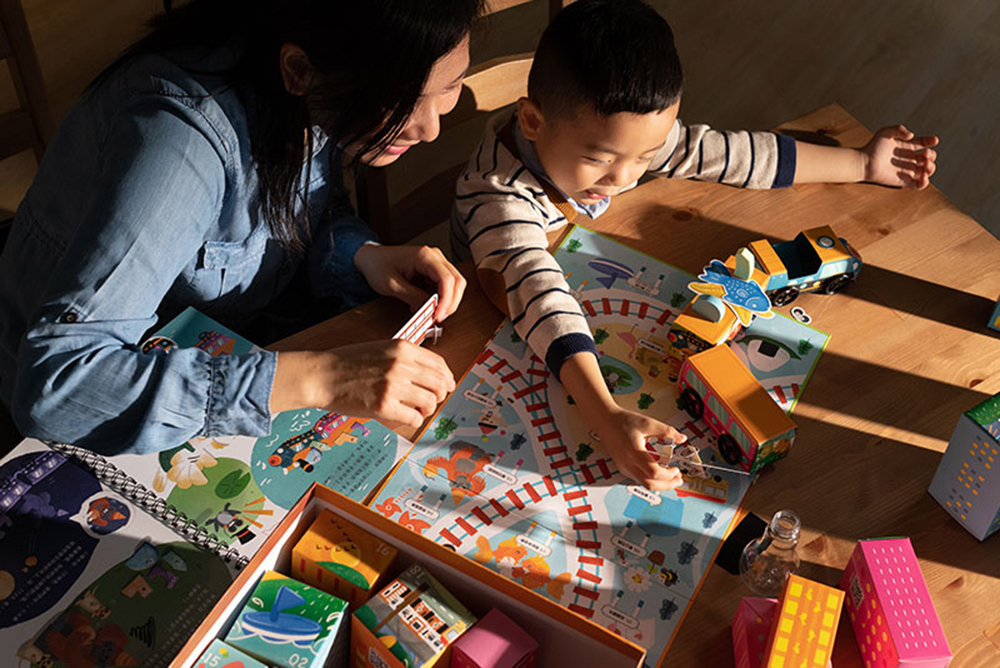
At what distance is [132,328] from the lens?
969 mm

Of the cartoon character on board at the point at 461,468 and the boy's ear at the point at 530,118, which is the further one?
the boy's ear at the point at 530,118

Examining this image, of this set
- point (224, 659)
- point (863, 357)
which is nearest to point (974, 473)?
point (863, 357)

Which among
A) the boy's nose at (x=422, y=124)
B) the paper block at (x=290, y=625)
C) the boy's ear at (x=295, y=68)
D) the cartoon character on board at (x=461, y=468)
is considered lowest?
the cartoon character on board at (x=461, y=468)

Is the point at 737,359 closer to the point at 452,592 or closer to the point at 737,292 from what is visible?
the point at 737,292

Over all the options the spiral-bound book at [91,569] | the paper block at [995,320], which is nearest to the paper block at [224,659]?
the spiral-bound book at [91,569]

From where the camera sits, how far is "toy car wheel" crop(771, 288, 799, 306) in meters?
1.22

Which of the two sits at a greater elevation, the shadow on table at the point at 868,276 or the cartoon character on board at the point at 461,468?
the shadow on table at the point at 868,276

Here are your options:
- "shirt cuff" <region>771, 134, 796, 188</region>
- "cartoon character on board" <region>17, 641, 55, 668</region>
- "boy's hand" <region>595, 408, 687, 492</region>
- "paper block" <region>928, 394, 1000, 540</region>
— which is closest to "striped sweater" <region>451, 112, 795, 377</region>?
"shirt cuff" <region>771, 134, 796, 188</region>

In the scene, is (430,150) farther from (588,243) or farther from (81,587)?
(81,587)

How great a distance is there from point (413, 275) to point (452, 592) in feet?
1.69

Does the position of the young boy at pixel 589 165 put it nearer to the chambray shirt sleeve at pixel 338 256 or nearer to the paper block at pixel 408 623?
the chambray shirt sleeve at pixel 338 256

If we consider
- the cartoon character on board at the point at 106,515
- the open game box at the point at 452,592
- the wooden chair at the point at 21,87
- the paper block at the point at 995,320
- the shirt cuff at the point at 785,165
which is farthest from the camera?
the wooden chair at the point at 21,87

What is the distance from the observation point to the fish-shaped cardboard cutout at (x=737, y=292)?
1166mm

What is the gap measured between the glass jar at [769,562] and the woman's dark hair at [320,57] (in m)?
0.58
